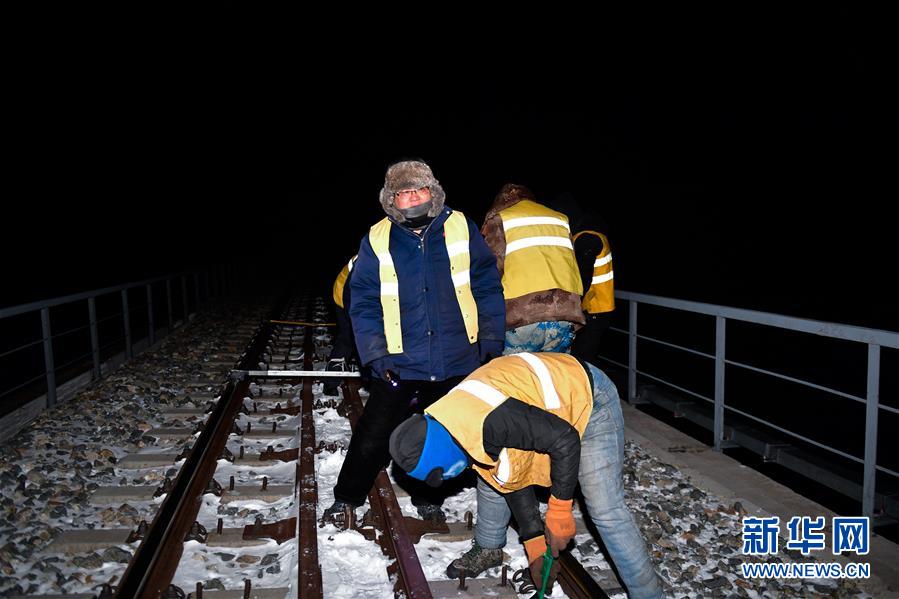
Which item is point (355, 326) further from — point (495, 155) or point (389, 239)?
point (495, 155)

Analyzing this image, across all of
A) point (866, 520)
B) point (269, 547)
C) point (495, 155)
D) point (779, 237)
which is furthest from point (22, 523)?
point (495, 155)

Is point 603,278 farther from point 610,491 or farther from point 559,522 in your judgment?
point 559,522

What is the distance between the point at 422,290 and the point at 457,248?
0.89 feet

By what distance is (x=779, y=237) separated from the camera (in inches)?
2842

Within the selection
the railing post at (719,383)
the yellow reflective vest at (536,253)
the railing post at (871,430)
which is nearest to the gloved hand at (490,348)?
the yellow reflective vest at (536,253)

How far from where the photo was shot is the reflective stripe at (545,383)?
2543mm

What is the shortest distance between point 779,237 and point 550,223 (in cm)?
7739

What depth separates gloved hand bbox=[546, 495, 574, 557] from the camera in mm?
2547

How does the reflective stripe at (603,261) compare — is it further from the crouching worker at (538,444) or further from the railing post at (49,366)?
the railing post at (49,366)

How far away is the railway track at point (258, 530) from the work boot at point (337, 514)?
0.03 m

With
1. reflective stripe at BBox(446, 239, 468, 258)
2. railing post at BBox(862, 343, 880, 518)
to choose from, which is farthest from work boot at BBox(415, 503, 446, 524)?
railing post at BBox(862, 343, 880, 518)

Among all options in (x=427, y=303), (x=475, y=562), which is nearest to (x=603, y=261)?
(x=427, y=303)

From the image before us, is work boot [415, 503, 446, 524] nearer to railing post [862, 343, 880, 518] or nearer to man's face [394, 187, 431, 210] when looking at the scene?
man's face [394, 187, 431, 210]

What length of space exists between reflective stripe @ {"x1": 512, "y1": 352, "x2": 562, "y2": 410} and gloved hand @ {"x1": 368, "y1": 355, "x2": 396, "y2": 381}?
96 cm
